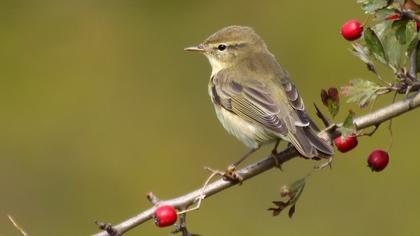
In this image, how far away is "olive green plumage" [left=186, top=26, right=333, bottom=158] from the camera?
504 cm

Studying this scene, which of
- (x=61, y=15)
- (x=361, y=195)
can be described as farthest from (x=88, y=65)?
(x=361, y=195)

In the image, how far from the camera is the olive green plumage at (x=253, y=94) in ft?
16.5

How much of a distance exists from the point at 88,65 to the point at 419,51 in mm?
7940

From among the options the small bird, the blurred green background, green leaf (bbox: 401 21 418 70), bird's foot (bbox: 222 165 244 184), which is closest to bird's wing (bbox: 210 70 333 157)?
the small bird

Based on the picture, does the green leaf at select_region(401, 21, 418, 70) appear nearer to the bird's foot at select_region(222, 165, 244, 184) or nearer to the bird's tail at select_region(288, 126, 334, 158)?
the bird's tail at select_region(288, 126, 334, 158)

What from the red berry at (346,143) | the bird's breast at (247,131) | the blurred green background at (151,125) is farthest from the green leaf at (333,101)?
the blurred green background at (151,125)

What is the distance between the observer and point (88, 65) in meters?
11.3

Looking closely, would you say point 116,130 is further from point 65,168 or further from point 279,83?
point 279,83

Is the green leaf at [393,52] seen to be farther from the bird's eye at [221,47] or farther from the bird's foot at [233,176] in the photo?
the bird's eye at [221,47]

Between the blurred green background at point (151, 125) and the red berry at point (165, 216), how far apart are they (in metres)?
4.70

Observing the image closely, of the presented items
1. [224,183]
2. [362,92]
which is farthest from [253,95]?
[362,92]

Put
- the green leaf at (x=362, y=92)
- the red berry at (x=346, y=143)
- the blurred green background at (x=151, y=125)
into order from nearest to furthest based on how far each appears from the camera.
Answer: the green leaf at (x=362, y=92), the red berry at (x=346, y=143), the blurred green background at (x=151, y=125)

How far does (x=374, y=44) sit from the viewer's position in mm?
3799

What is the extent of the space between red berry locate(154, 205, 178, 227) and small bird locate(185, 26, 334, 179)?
0.83 metres
